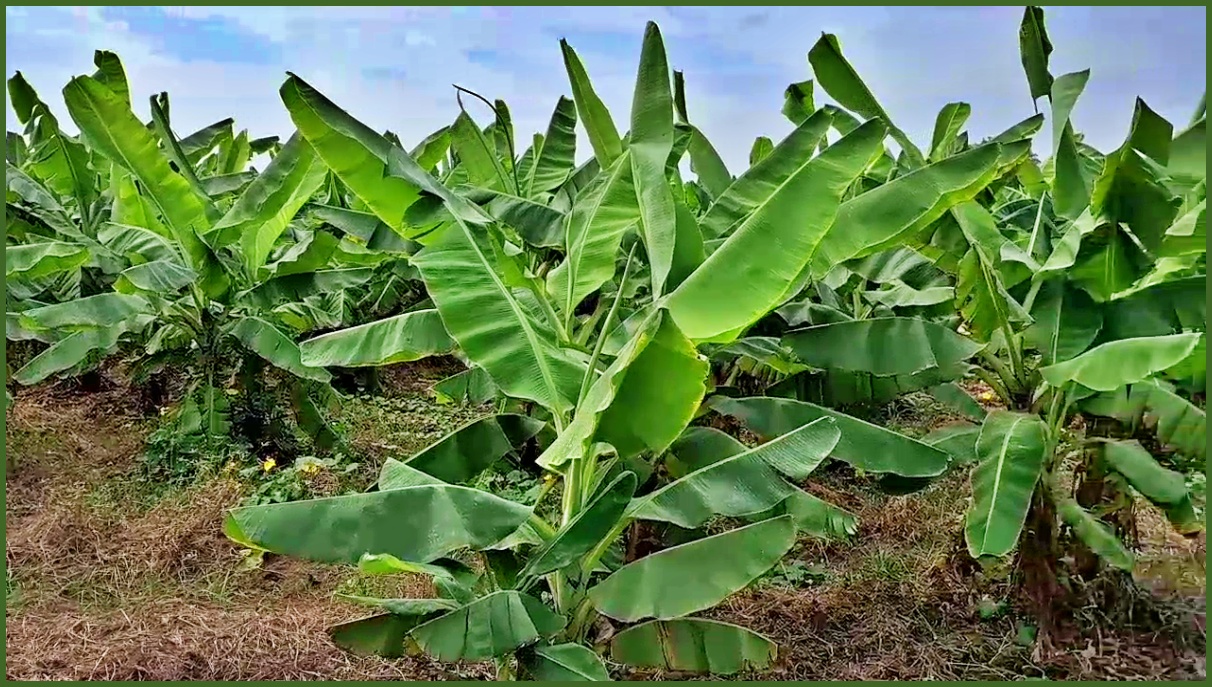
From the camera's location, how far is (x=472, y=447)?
170 cm

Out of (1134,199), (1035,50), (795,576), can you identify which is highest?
(1035,50)

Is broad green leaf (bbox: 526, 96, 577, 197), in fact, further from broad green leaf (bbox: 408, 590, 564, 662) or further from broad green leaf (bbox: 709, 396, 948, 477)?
broad green leaf (bbox: 408, 590, 564, 662)

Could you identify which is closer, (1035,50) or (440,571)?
(440,571)

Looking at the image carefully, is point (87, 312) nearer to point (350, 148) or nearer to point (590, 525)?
point (350, 148)

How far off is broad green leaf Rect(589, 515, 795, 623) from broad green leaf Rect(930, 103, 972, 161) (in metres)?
1.61

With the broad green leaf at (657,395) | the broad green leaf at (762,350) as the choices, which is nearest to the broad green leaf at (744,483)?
the broad green leaf at (657,395)

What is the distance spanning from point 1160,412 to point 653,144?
47.2 inches

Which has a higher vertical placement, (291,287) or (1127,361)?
(1127,361)

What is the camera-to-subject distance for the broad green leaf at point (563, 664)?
1250mm

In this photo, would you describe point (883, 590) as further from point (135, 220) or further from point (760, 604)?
point (135, 220)

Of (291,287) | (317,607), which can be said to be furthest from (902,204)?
(291,287)

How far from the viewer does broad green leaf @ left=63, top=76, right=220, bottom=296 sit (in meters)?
2.25

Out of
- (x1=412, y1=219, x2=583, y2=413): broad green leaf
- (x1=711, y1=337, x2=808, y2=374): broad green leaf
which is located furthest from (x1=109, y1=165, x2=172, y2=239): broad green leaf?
(x1=711, y1=337, x2=808, y2=374): broad green leaf

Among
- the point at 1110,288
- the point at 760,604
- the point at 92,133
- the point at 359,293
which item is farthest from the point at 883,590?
the point at 359,293
